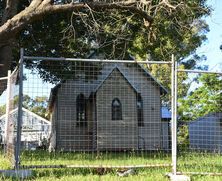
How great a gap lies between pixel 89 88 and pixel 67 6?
15.3 m

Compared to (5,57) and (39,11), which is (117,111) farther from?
(39,11)

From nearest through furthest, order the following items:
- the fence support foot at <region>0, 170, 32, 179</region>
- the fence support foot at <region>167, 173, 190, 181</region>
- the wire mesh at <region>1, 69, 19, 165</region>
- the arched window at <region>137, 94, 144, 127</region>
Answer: the fence support foot at <region>0, 170, 32, 179</region>
the fence support foot at <region>167, 173, 190, 181</region>
the wire mesh at <region>1, 69, 19, 165</region>
the arched window at <region>137, 94, 144, 127</region>

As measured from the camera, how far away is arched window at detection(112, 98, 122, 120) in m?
27.9

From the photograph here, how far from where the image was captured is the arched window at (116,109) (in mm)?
27875

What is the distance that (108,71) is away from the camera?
28734mm

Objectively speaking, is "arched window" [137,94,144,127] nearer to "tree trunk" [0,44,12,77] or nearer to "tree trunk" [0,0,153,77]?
"tree trunk" [0,44,12,77]

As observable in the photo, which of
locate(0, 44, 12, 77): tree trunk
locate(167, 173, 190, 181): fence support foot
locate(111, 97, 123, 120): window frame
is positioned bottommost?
locate(167, 173, 190, 181): fence support foot

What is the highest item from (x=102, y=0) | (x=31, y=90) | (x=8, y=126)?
(x=102, y=0)

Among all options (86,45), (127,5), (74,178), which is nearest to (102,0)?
(127,5)

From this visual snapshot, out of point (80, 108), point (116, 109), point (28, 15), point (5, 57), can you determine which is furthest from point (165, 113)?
point (28, 15)

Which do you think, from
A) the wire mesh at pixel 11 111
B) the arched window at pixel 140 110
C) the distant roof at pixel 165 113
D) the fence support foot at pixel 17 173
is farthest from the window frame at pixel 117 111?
the fence support foot at pixel 17 173

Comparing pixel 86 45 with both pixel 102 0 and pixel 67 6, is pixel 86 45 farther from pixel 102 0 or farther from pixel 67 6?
pixel 67 6

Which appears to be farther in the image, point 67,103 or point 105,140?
point 67,103

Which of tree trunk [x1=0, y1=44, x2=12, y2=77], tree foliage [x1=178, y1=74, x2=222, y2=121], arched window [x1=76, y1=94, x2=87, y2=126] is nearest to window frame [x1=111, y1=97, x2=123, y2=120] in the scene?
arched window [x1=76, y1=94, x2=87, y2=126]
